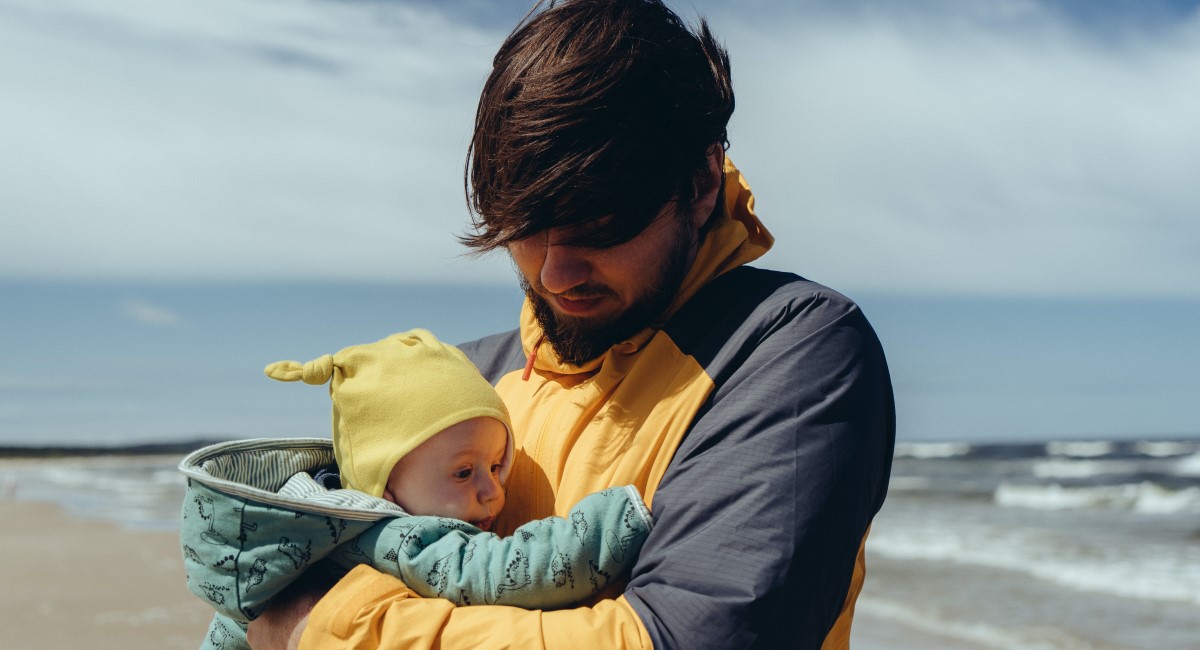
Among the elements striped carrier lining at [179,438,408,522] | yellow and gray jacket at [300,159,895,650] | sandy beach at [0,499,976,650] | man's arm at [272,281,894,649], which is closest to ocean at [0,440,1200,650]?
sandy beach at [0,499,976,650]

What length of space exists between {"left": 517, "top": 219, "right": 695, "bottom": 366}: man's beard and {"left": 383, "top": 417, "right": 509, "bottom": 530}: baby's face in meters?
0.22

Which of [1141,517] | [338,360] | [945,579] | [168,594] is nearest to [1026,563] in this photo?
[945,579]

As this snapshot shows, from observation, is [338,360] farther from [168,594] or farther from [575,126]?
[168,594]

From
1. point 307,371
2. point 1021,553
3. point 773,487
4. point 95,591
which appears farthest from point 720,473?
point 1021,553

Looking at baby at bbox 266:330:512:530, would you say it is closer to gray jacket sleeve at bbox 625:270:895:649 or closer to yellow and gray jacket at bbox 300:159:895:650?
yellow and gray jacket at bbox 300:159:895:650

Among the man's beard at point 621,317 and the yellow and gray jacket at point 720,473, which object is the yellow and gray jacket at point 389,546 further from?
the man's beard at point 621,317

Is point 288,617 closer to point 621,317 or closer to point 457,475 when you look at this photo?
point 457,475

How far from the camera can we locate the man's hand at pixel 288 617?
171 centimetres

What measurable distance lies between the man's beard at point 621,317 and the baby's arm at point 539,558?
325mm

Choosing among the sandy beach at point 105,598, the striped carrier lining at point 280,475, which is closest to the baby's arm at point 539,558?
the striped carrier lining at point 280,475

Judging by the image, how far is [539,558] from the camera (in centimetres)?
162

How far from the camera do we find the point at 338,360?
208 cm

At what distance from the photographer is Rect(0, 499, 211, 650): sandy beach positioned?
6746mm

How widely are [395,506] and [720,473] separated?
2.07 feet
